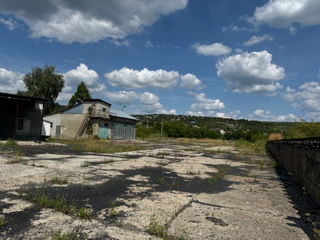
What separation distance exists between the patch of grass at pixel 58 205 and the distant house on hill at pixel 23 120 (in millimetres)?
16845

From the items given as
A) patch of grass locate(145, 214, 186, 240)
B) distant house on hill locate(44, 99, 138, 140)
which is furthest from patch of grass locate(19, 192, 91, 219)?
distant house on hill locate(44, 99, 138, 140)

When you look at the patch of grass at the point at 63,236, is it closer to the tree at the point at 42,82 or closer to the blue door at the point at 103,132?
the blue door at the point at 103,132

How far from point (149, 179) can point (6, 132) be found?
18.0 m

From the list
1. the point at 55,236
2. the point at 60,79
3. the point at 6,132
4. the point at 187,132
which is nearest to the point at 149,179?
the point at 55,236

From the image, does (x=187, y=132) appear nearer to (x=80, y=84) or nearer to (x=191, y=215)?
(x=80, y=84)

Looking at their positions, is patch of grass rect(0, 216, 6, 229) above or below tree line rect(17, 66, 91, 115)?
below

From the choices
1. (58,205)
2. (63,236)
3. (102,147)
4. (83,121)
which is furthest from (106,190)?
(83,121)

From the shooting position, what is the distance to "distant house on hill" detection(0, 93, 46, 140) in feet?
60.7

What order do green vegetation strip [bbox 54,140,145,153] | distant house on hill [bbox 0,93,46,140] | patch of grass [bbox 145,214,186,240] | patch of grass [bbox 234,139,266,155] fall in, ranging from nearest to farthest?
patch of grass [bbox 145,214,186,240] → green vegetation strip [bbox 54,140,145,153] → distant house on hill [bbox 0,93,46,140] → patch of grass [bbox 234,139,266,155]

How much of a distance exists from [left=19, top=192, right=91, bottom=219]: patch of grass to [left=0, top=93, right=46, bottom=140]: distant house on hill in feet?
55.3

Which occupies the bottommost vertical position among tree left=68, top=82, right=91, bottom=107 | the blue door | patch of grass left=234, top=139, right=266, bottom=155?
patch of grass left=234, top=139, right=266, bottom=155

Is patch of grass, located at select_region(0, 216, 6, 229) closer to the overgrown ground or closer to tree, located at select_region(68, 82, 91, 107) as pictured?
the overgrown ground

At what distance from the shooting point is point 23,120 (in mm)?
18828

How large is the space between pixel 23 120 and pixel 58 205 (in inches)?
729
